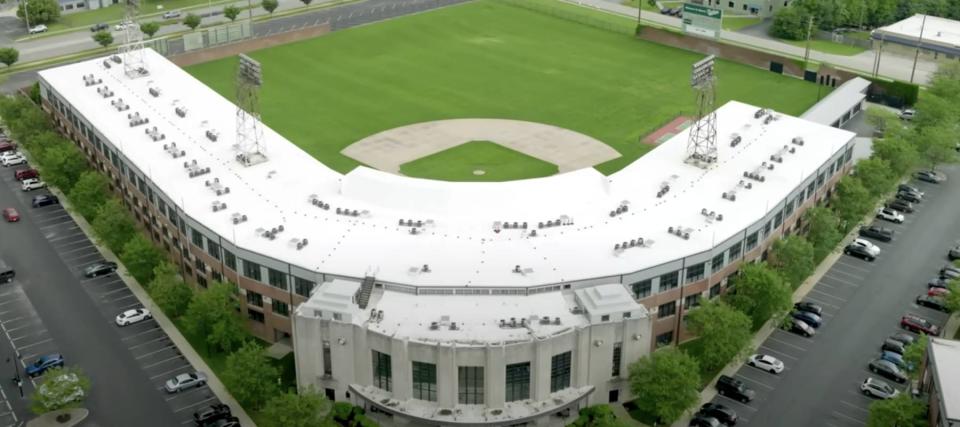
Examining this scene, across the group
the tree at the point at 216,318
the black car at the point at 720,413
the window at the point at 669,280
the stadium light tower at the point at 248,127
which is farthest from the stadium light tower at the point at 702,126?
the tree at the point at 216,318

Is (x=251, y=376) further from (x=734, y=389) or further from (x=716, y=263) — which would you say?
(x=716, y=263)

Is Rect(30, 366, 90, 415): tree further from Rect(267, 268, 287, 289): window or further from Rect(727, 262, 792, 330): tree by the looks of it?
Rect(727, 262, 792, 330): tree

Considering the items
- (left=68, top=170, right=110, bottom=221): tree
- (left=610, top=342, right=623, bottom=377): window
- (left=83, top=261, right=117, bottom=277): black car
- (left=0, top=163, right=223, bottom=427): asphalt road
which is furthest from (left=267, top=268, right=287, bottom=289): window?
(left=68, top=170, right=110, bottom=221): tree

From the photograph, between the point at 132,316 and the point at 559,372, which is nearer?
the point at 559,372

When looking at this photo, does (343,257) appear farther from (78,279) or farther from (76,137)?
(76,137)

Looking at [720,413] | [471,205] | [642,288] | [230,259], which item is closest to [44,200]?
[230,259]
